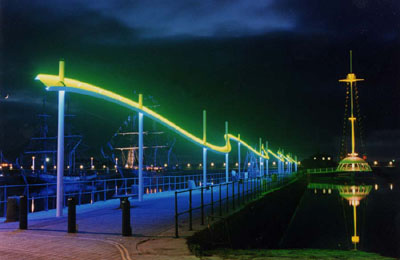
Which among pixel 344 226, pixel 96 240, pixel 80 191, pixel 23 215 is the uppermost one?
pixel 23 215

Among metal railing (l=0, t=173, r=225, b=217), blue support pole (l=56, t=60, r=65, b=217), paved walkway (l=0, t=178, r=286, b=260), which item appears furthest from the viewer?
metal railing (l=0, t=173, r=225, b=217)

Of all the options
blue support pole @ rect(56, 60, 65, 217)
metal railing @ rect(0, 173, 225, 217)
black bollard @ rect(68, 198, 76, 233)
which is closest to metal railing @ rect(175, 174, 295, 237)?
black bollard @ rect(68, 198, 76, 233)

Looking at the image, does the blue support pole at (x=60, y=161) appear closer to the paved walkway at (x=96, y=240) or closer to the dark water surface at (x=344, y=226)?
the paved walkway at (x=96, y=240)

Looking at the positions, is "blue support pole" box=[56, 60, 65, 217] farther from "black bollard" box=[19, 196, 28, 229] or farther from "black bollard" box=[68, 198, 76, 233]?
"black bollard" box=[68, 198, 76, 233]

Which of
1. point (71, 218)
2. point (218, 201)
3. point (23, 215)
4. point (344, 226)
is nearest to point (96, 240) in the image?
point (71, 218)

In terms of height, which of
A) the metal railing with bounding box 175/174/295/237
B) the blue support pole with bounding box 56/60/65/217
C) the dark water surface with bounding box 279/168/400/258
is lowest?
the dark water surface with bounding box 279/168/400/258

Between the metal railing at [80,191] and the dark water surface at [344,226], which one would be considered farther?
the dark water surface at [344,226]

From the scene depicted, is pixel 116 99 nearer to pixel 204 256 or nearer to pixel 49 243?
pixel 49 243

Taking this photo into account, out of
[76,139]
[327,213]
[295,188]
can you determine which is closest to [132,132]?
[76,139]

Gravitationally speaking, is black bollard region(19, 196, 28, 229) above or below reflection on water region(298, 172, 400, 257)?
above

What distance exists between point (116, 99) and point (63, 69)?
116 inches

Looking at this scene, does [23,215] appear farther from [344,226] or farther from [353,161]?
[353,161]

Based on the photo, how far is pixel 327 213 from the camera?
35125mm

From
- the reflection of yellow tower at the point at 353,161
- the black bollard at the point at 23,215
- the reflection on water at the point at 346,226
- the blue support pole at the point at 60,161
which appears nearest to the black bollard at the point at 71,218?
the black bollard at the point at 23,215
